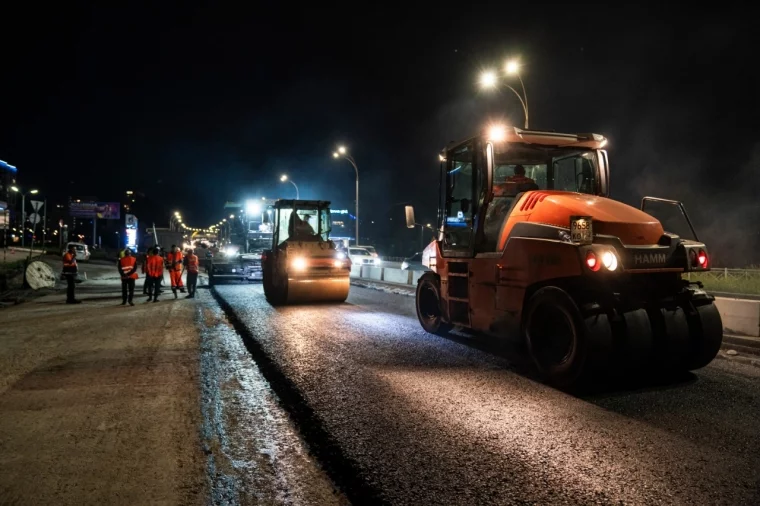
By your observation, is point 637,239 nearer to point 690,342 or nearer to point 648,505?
point 690,342

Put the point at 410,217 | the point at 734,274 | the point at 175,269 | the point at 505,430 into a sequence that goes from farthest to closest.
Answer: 1. the point at 734,274
2. the point at 175,269
3. the point at 410,217
4. the point at 505,430

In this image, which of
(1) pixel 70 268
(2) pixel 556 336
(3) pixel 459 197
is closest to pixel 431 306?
(3) pixel 459 197

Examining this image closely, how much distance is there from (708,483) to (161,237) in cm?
4074

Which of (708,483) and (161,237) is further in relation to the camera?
(161,237)

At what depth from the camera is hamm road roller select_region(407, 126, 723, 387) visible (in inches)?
227

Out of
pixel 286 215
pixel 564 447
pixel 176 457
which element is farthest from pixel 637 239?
pixel 286 215

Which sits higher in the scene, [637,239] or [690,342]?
[637,239]

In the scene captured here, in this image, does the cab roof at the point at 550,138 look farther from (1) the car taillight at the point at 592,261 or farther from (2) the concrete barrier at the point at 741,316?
(2) the concrete barrier at the point at 741,316

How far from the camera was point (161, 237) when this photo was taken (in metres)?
40.2

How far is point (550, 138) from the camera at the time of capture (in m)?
7.74

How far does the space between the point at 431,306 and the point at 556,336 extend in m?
3.39

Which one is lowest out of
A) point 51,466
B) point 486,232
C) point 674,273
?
point 51,466

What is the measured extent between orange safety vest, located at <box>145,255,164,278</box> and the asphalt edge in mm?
9264

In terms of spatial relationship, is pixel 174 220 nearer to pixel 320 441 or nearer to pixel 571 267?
pixel 571 267
